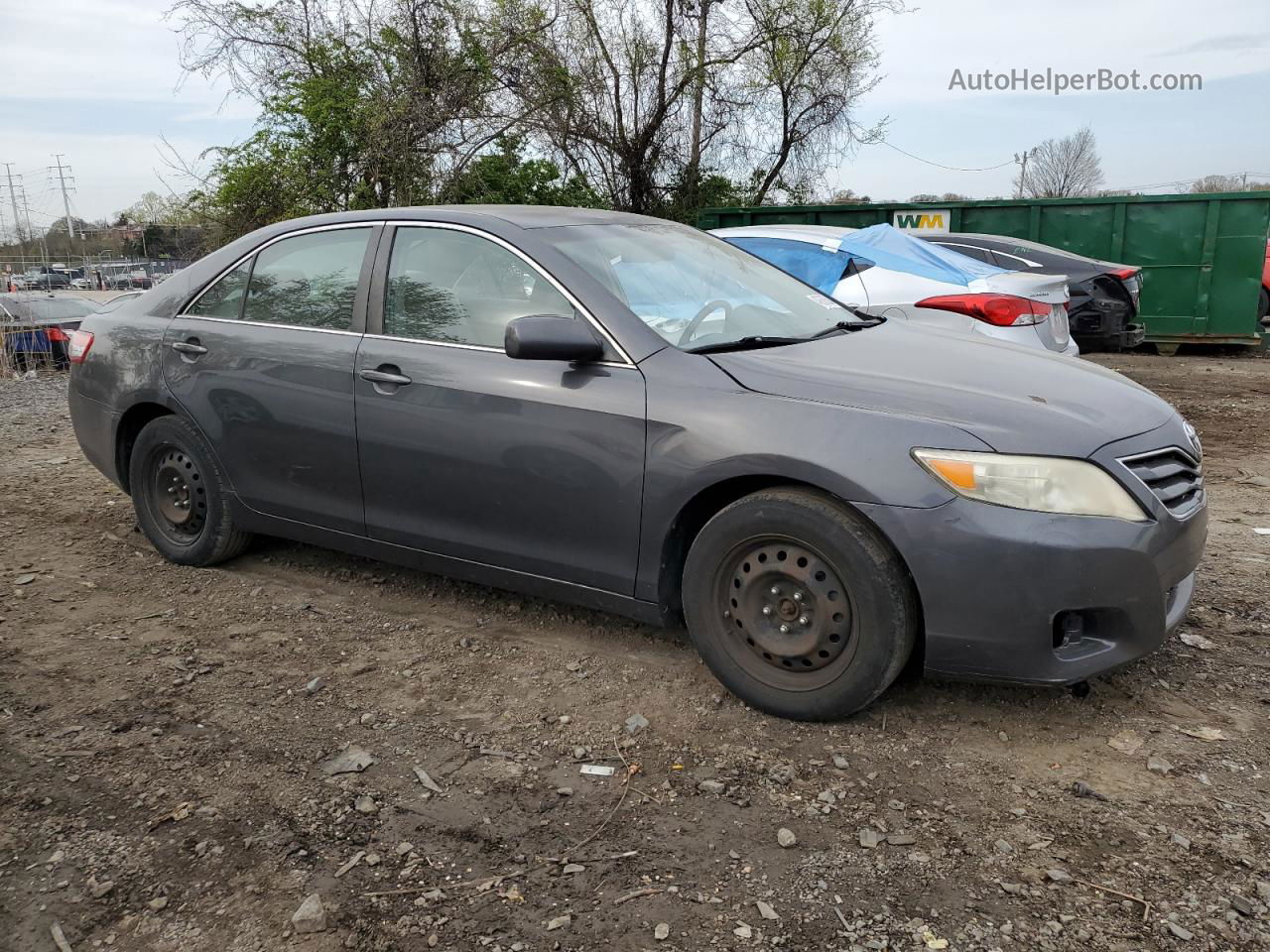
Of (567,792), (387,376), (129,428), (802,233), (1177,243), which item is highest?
(802,233)

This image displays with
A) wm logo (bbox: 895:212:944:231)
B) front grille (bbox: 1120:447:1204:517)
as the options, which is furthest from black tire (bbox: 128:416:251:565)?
wm logo (bbox: 895:212:944:231)

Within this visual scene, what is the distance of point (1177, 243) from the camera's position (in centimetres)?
1363

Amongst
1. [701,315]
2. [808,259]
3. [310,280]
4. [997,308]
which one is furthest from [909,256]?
[310,280]

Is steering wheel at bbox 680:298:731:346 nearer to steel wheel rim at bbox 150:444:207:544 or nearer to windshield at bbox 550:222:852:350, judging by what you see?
windshield at bbox 550:222:852:350

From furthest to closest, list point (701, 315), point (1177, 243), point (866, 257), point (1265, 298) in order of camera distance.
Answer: point (1265, 298) → point (1177, 243) → point (866, 257) → point (701, 315)

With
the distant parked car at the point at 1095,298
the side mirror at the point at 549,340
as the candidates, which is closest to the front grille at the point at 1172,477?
the side mirror at the point at 549,340

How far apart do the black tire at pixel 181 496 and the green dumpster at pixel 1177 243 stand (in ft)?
39.5

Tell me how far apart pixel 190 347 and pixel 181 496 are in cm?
71

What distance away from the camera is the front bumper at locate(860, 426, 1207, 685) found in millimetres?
2771

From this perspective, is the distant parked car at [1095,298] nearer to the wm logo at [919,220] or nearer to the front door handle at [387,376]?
the wm logo at [919,220]

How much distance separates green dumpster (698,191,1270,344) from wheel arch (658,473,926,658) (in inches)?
482

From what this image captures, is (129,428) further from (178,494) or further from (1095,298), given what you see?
(1095,298)

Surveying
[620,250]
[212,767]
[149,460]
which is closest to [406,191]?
[149,460]

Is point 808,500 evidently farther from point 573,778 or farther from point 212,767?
point 212,767
